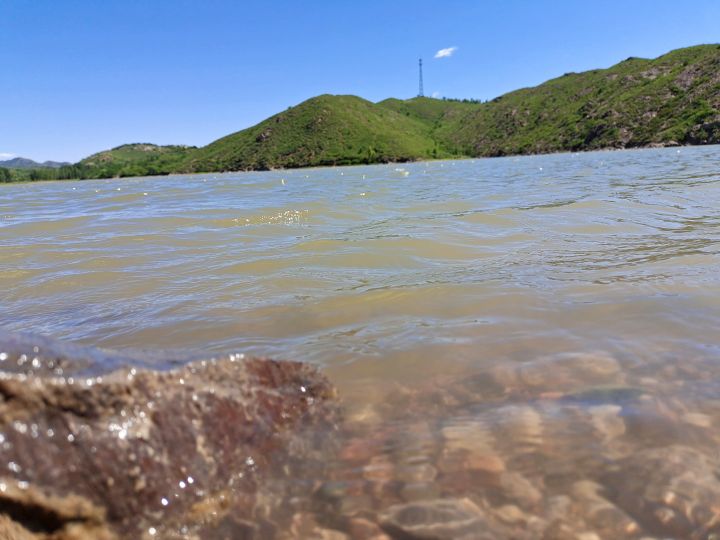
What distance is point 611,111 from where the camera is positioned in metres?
95.5

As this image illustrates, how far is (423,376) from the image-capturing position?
291 centimetres

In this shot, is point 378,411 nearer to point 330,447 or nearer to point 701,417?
point 330,447

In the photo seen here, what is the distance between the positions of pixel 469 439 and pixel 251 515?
1008 millimetres

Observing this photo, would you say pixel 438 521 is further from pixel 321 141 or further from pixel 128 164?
pixel 128 164

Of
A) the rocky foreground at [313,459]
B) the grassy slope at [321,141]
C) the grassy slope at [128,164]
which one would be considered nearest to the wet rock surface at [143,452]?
the rocky foreground at [313,459]

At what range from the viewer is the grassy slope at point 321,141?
11194 centimetres

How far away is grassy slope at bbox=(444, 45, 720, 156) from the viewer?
7838 centimetres

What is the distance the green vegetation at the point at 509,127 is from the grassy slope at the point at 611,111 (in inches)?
10.4

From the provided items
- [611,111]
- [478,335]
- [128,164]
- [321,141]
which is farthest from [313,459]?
[128,164]

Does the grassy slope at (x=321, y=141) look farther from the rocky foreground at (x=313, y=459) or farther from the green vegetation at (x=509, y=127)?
the rocky foreground at (x=313, y=459)

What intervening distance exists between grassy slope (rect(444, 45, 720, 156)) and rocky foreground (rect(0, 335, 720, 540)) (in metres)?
80.7

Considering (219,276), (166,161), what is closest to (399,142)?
(166,161)

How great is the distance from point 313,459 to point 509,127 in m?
133

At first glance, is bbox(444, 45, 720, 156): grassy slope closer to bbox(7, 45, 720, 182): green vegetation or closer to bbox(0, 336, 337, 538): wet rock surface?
bbox(7, 45, 720, 182): green vegetation
